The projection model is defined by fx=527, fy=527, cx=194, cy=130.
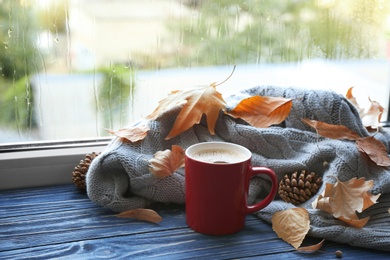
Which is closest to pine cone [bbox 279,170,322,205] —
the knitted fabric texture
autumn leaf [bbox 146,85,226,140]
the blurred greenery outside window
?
the knitted fabric texture

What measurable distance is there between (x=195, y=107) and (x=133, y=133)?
0.11m

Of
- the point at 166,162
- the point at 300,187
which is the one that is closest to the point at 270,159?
the point at 300,187

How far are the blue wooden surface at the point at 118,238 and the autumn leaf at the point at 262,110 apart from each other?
0.16m

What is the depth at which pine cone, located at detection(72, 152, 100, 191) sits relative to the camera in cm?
92

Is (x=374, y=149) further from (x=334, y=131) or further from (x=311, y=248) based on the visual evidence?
(x=311, y=248)

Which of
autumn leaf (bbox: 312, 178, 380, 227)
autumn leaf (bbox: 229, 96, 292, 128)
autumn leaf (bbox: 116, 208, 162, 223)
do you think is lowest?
autumn leaf (bbox: 116, 208, 162, 223)

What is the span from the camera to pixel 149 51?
3.28ft

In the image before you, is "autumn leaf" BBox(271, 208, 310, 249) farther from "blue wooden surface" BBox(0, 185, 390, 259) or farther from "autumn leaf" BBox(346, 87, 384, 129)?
"autumn leaf" BBox(346, 87, 384, 129)

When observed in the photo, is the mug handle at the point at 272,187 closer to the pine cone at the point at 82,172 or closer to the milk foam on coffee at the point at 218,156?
the milk foam on coffee at the point at 218,156

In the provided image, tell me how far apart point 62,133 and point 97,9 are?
9.6 inches

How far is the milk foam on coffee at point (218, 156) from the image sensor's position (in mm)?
771

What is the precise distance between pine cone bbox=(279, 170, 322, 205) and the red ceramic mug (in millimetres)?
50

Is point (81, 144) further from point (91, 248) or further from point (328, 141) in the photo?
point (328, 141)

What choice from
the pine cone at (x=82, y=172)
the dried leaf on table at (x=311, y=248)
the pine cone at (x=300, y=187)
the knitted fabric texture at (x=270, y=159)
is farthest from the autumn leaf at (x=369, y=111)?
the pine cone at (x=82, y=172)
